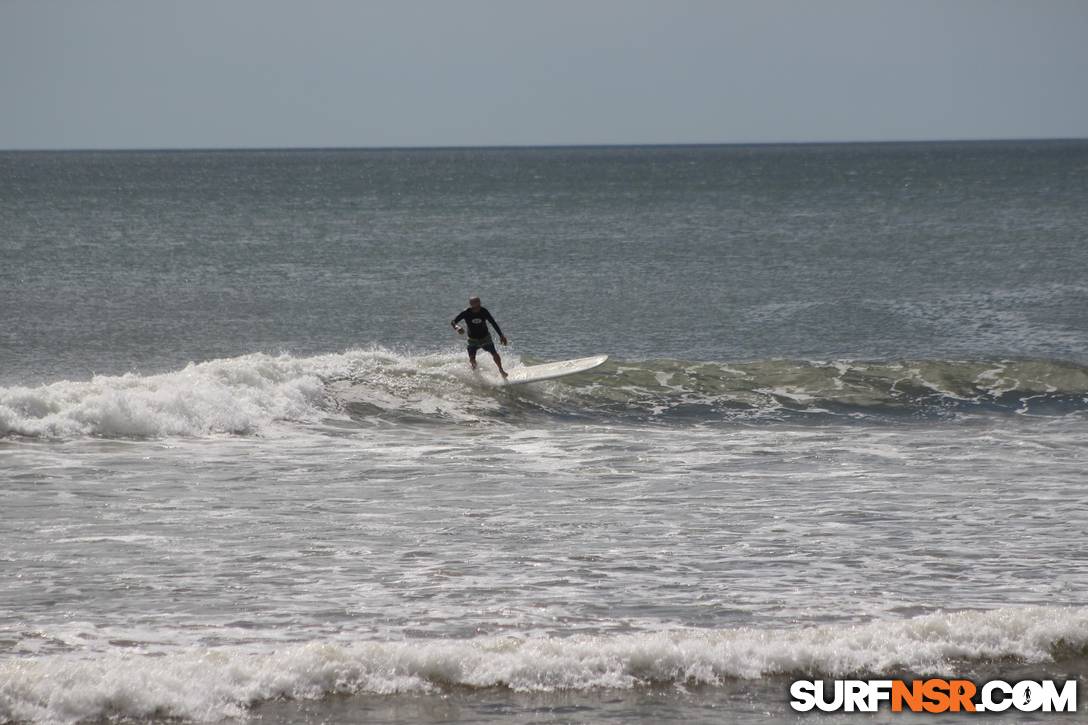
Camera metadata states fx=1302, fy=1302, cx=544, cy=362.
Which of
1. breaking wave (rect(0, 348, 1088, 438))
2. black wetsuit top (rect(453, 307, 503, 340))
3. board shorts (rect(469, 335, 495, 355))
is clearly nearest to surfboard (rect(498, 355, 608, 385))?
breaking wave (rect(0, 348, 1088, 438))

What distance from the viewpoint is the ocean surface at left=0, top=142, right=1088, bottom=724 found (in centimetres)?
977

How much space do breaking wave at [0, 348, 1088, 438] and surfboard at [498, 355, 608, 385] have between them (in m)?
0.23

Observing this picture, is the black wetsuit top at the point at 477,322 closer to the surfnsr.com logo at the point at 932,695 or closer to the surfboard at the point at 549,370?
the surfboard at the point at 549,370

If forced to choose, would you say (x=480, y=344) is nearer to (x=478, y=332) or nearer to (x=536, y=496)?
(x=478, y=332)

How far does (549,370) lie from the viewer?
24672mm

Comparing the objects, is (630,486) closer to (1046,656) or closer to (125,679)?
(1046,656)

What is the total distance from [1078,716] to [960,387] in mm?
16727

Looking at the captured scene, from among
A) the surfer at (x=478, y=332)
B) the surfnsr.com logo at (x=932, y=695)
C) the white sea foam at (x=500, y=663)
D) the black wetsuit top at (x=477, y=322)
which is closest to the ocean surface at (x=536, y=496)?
the white sea foam at (x=500, y=663)

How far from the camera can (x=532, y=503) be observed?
15.4 metres

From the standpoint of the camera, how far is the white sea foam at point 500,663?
916cm

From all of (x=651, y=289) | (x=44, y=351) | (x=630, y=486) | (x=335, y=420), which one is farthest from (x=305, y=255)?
(x=630, y=486)

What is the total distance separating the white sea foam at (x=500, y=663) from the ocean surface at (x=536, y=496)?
0.03 m

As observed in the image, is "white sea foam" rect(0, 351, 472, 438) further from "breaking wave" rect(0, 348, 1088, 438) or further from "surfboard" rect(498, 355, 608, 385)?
"surfboard" rect(498, 355, 608, 385)

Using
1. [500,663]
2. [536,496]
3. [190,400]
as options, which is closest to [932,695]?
[500,663]
